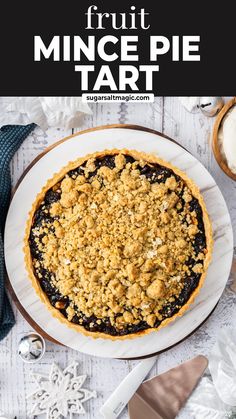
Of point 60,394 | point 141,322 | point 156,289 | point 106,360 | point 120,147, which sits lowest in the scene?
point 60,394

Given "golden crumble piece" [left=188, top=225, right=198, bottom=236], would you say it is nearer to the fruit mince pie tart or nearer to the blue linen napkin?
the fruit mince pie tart

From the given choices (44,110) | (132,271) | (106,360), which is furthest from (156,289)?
(44,110)

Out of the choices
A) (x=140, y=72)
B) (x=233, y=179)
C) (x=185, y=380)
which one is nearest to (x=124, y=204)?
(x=233, y=179)

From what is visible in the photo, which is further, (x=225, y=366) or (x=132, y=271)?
(x=225, y=366)

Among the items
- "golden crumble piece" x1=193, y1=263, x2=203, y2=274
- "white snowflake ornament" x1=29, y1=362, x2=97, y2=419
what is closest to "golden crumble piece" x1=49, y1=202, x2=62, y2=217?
"golden crumble piece" x1=193, y1=263, x2=203, y2=274

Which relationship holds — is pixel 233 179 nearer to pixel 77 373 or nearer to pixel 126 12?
pixel 126 12

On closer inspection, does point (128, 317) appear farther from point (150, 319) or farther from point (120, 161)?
point (120, 161)
